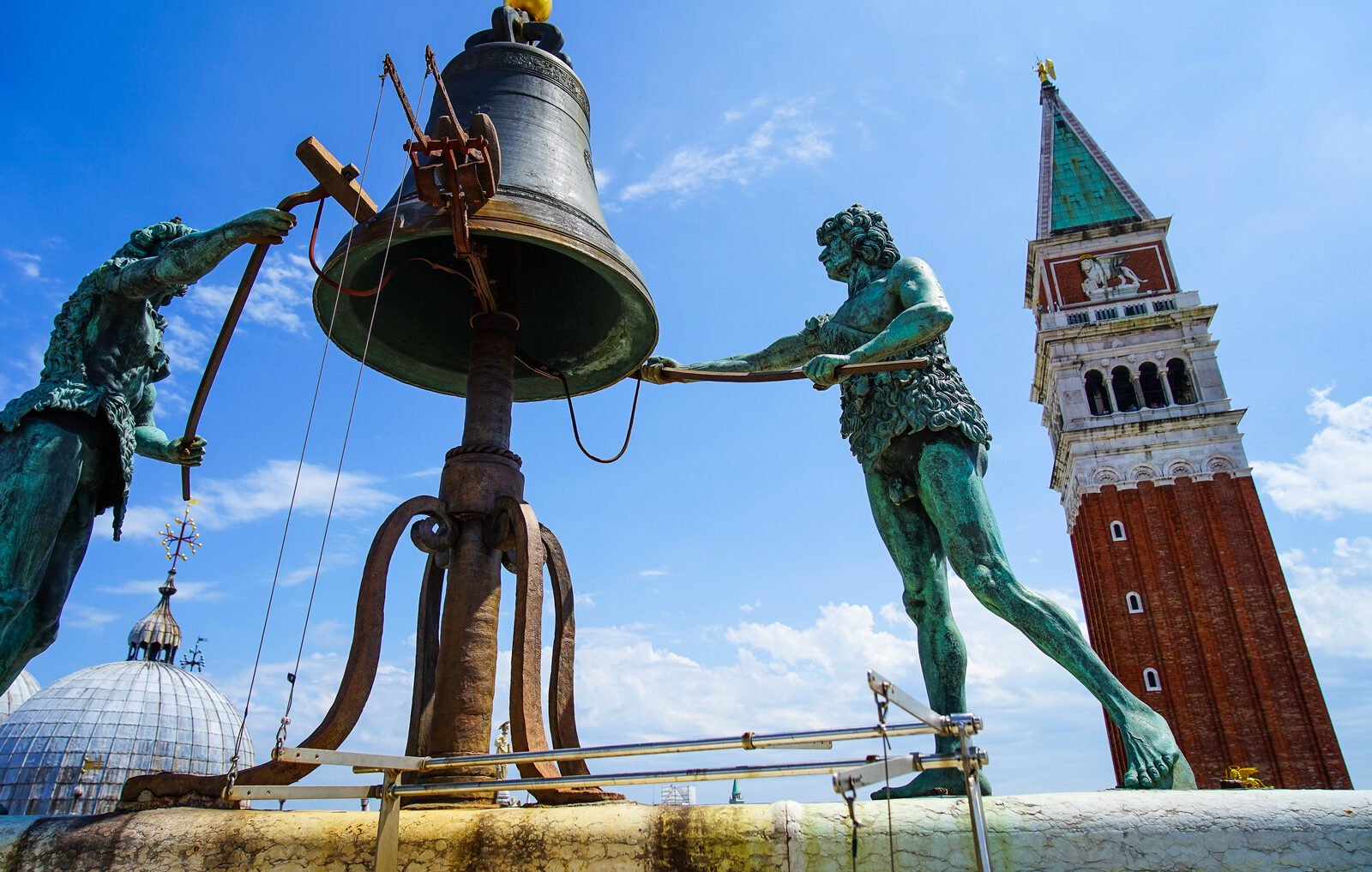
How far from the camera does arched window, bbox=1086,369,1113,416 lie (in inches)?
1506

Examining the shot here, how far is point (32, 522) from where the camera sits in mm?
3809

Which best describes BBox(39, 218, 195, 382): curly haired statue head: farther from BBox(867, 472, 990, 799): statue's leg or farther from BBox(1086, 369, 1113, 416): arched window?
BBox(1086, 369, 1113, 416): arched window

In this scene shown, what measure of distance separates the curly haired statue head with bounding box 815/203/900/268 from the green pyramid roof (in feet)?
139

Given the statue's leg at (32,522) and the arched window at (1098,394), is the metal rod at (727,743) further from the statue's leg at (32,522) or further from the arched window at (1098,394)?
the arched window at (1098,394)

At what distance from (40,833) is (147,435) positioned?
239cm

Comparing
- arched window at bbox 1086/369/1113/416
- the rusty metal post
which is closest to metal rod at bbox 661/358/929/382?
the rusty metal post

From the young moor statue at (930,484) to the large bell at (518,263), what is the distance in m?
1.26

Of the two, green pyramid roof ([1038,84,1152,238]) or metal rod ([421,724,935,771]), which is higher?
green pyramid roof ([1038,84,1152,238])

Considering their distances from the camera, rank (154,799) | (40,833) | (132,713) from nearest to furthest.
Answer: (40,833), (154,799), (132,713)

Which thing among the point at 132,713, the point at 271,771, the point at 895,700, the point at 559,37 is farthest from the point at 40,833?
the point at 132,713

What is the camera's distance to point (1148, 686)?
1330 inches

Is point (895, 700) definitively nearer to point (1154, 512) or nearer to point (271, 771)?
Result: point (271, 771)

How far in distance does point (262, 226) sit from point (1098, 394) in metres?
39.6

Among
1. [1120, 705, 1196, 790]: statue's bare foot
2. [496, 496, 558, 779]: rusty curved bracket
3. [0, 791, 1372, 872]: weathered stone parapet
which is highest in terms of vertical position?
[496, 496, 558, 779]: rusty curved bracket
